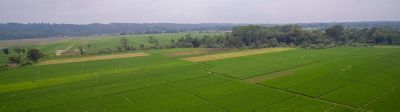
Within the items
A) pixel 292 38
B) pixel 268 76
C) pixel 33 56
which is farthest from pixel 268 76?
pixel 292 38

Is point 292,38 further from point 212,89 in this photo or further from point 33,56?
point 33,56

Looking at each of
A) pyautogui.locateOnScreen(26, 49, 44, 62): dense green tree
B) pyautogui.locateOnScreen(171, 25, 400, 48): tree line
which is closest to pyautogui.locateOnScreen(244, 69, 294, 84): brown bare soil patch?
pyautogui.locateOnScreen(171, 25, 400, 48): tree line

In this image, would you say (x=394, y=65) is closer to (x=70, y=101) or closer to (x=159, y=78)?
(x=159, y=78)

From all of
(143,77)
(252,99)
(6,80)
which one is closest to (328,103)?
(252,99)

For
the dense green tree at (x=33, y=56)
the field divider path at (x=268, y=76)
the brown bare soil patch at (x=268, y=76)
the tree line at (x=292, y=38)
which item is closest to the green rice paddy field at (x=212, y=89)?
the brown bare soil patch at (x=268, y=76)

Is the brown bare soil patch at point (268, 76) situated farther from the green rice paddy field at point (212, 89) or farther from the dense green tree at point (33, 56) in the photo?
the dense green tree at point (33, 56)

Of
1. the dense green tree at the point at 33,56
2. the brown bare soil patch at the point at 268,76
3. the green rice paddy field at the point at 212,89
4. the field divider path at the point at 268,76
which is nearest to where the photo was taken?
the green rice paddy field at the point at 212,89

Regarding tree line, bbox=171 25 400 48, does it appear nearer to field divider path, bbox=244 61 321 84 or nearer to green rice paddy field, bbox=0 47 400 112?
green rice paddy field, bbox=0 47 400 112
